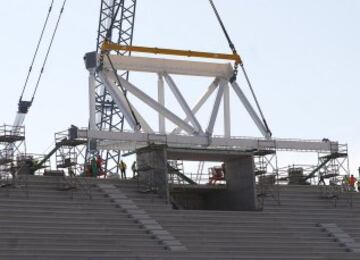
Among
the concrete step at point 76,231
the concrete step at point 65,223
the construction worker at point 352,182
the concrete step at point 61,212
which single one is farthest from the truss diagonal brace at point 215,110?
the concrete step at point 76,231

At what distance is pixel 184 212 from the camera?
2067 inches

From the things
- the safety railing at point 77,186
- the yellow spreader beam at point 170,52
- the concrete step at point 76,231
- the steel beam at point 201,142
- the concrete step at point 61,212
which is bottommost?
the concrete step at point 76,231

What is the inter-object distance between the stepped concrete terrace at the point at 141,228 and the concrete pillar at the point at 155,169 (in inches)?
32.2

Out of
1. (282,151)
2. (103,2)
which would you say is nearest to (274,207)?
(282,151)

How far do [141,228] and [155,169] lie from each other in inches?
278

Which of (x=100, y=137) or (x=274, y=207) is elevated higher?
(x=100, y=137)

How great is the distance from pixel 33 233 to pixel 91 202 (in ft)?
20.4

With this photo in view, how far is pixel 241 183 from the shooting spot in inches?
2313

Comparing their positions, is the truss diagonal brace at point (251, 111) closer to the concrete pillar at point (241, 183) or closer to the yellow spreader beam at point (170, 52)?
the yellow spreader beam at point (170, 52)

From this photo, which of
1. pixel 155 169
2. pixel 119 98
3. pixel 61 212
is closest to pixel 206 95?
pixel 119 98

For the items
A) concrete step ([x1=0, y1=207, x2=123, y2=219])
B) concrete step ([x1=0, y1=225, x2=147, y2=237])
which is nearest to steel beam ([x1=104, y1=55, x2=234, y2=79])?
concrete step ([x1=0, y1=207, x2=123, y2=219])

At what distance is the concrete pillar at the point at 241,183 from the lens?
190ft

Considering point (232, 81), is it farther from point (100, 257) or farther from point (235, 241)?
point (100, 257)

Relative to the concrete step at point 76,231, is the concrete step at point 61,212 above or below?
above
